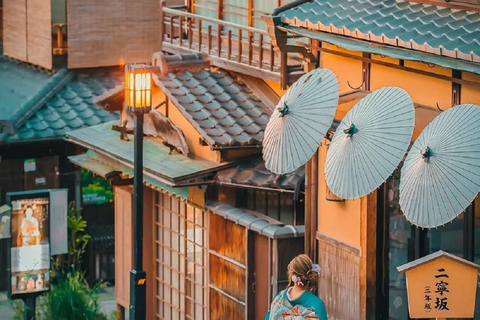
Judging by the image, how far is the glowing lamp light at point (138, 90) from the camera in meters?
15.3

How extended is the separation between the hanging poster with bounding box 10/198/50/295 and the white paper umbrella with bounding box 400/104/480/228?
826 centimetres

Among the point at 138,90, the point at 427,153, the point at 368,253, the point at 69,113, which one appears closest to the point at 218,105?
the point at 138,90

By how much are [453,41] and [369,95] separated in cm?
120

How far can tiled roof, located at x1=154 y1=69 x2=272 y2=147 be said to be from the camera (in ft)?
52.9

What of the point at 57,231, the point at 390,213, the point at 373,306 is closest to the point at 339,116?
the point at 390,213

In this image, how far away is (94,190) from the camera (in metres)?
23.3

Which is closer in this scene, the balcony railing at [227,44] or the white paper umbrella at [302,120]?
the white paper umbrella at [302,120]

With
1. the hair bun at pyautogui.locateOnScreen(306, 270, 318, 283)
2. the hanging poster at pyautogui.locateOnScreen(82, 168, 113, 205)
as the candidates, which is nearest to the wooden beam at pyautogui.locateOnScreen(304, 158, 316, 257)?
the hair bun at pyautogui.locateOnScreen(306, 270, 318, 283)

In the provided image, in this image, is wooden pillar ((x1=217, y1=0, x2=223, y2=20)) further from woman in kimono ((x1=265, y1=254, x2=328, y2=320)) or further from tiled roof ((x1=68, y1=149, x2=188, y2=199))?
woman in kimono ((x1=265, y1=254, x2=328, y2=320))

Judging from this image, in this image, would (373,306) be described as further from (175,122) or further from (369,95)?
(175,122)

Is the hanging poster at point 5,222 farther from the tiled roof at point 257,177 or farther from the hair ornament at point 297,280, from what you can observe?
the hair ornament at point 297,280

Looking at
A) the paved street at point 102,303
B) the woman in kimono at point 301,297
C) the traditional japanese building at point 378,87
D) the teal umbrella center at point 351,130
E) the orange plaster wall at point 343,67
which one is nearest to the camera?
the woman in kimono at point 301,297

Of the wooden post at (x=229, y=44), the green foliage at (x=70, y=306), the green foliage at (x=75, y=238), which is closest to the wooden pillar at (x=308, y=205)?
the wooden post at (x=229, y=44)

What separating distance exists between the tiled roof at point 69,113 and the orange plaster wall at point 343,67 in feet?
31.4
